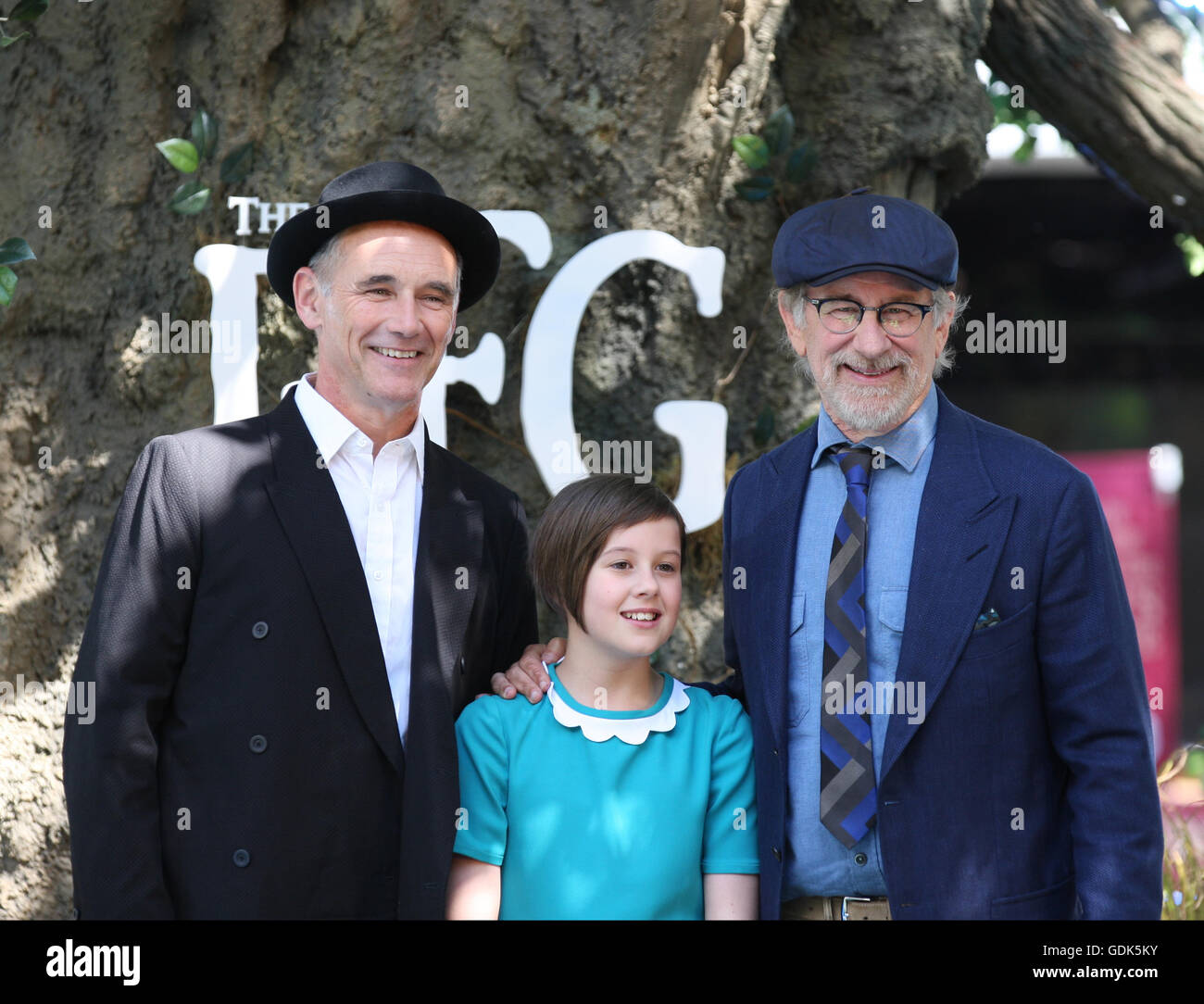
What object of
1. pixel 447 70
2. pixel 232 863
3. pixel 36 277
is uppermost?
pixel 447 70

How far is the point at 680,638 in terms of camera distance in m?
3.99

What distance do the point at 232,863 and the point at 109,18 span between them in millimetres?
2693

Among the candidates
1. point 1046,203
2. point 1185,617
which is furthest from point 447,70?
point 1185,617

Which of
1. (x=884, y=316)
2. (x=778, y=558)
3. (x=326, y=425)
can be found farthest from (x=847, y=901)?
(x=326, y=425)

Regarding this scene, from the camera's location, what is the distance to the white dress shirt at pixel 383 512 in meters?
2.60

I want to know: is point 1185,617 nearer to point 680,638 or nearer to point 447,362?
point 680,638

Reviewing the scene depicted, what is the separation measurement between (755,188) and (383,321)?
1725mm

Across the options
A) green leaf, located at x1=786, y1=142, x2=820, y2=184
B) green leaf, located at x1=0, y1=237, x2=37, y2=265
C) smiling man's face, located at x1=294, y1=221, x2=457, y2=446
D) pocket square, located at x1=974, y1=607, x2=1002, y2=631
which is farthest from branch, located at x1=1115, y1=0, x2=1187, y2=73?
green leaf, located at x1=0, y1=237, x2=37, y2=265

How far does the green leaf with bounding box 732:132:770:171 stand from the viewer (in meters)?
3.94

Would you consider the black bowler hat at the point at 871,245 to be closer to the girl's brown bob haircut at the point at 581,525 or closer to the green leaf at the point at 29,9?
the girl's brown bob haircut at the point at 581,525

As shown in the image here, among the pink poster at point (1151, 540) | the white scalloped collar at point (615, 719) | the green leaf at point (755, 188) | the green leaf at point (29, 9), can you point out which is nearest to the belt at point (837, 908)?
the white scalloped collar at point (615, 719)

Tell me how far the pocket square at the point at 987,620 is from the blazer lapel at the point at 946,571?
18mm

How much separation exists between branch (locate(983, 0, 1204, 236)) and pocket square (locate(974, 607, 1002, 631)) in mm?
2958

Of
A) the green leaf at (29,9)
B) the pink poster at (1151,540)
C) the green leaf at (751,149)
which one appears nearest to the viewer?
the green leaf at (29,9)
